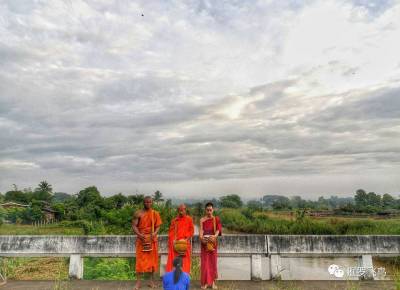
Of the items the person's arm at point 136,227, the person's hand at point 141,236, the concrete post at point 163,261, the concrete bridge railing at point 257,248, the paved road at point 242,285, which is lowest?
the paved road at point 242,285

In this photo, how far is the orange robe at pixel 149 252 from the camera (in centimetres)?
794

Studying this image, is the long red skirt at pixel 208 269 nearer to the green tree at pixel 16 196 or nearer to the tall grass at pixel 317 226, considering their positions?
the tall grass at pixel 317 226

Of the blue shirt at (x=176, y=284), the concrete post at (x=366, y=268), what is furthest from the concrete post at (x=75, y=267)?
the concrete post at (x=366, y=268)

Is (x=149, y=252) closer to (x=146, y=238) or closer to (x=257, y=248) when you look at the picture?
(x=146, y=238)

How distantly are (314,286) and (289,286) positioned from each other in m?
0.51

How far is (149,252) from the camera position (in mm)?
8102

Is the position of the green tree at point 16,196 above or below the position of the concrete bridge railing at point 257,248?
above

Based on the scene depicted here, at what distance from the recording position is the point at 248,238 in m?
8.45

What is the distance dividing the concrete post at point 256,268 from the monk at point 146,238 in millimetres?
2034

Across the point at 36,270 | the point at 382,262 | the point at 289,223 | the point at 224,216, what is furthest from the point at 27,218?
the point at 382,262

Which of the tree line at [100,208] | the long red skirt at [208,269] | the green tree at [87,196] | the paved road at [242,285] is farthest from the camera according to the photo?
the green tree at [87,196]

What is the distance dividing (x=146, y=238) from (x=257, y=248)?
2377 millimetres

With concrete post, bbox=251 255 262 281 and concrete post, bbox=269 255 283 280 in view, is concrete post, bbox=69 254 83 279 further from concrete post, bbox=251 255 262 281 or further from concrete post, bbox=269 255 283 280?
concrete post, bbox=269 255 283 280

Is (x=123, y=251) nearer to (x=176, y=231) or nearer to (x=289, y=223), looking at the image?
(x=176, y=231)
